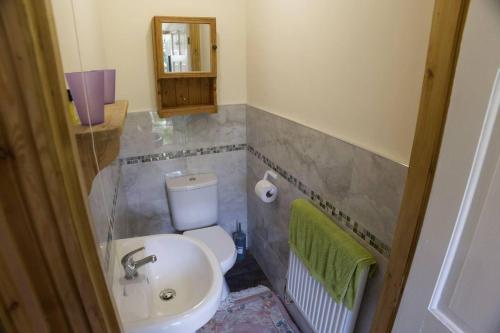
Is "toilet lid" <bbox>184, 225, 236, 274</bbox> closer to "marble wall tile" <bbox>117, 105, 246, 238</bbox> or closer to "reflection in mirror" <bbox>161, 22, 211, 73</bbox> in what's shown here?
"marble wall tile" <bbox>117, 105, 246, 238</bbox>

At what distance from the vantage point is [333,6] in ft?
3.92

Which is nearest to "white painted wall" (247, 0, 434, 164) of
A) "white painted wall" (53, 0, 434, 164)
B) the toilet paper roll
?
"white painted wall" (53, 0, 434, 164)

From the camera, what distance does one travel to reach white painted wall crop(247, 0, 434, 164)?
3.04 ft

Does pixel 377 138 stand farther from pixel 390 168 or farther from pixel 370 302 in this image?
pixel 370 302

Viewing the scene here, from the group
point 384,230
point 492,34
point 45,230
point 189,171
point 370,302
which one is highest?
point 492,34

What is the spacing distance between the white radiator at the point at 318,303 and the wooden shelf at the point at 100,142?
3.21 ft

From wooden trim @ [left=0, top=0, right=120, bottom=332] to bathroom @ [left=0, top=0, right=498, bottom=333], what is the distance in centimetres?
3

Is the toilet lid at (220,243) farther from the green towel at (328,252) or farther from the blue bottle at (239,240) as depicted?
the green towel at (328,252)

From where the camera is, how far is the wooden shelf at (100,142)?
725mm

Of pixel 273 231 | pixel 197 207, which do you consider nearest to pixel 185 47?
pixel 197 207

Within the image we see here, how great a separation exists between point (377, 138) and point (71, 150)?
3.10 ft

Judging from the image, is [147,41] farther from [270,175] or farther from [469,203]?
[469,203]

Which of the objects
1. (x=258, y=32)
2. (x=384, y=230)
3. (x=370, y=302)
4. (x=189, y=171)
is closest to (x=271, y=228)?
(x=189, y=171)

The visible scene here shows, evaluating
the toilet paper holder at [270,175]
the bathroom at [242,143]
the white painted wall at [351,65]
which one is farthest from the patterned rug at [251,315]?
the white painted wall at [351,65]
